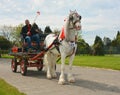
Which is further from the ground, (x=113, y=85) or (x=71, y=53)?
(x=71, y=53)

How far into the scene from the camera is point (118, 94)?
412 inches

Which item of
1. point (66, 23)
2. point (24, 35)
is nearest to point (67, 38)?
point (66, 23)

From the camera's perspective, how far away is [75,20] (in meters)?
12.6

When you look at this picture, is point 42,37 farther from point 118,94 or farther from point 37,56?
point 118,94

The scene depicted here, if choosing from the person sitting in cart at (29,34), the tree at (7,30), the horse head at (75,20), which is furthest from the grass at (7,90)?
the tree at (7,30)

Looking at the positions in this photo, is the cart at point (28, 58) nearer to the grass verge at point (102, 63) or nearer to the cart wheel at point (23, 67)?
the cart wheel at point (23, 67)

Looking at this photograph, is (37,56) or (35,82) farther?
(37,56)

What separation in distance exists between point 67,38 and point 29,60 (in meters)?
3.68

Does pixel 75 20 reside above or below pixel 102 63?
above

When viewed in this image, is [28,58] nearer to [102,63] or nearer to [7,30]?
[102,63]

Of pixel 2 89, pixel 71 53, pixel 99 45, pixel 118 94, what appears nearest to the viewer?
pixel 118 94

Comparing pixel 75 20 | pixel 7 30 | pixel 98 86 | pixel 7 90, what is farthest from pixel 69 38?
pixel 7 30

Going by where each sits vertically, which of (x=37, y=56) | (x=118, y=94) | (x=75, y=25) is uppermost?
(x=75, y=25)

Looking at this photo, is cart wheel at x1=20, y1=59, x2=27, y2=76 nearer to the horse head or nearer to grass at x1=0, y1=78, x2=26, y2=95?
grass at x1=0, y1=78, x2=26, y2=95
